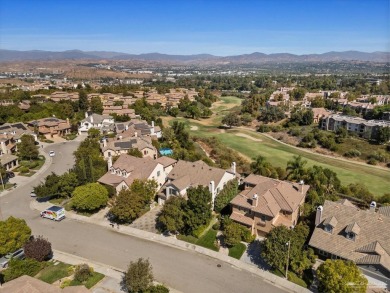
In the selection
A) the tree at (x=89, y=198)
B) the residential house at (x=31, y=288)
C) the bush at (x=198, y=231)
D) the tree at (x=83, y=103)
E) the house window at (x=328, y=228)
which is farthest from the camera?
the tree at (x=83, y=103)

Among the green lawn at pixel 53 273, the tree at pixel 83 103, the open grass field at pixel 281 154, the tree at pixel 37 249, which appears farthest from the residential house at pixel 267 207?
the tree at pixel 83 103

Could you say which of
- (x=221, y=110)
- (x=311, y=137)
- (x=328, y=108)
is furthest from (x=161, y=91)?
(x=311, y=137)

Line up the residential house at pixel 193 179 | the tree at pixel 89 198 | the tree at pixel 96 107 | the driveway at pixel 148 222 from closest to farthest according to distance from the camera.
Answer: the driveway at pixel 148 222
the tree at pixel 89 198
the residential house at pixel 193 179
the tree at pixel 96 107

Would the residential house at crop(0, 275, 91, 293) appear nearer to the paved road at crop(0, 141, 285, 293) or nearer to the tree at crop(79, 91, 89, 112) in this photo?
the paved road at crop(0, 141, 285, 293)

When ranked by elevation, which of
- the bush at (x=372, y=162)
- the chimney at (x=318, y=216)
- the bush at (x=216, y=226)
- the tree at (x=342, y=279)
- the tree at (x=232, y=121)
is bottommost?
the bush at (x=372, y=162)

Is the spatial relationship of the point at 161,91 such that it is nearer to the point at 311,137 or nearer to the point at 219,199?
the point at 311,137

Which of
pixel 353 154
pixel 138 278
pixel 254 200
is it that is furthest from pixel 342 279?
pixel 353 154

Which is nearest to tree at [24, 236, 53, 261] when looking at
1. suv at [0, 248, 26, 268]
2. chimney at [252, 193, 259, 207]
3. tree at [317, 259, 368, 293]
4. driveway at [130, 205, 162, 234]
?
suv at [0, 248, 26, 268]

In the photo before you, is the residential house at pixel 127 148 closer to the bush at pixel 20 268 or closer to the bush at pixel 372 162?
the bush at pixel 20 268
